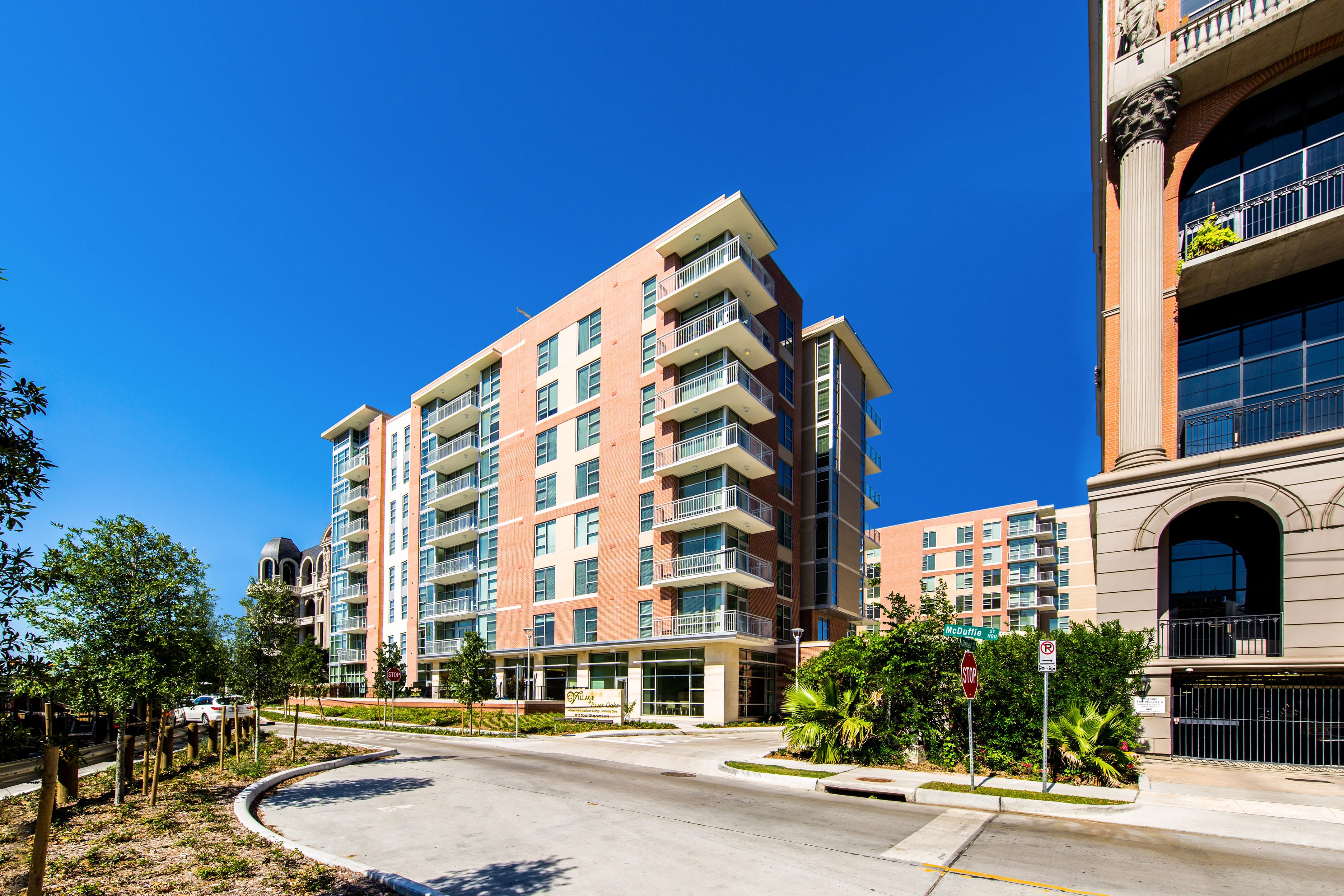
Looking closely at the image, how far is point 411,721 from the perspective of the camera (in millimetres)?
37031

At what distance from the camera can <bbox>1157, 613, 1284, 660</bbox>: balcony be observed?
19.2 metres

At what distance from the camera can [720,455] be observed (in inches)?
1457

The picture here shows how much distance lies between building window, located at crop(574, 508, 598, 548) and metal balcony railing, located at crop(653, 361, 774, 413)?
762 cm

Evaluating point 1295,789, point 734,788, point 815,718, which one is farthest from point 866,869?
point 1295,789

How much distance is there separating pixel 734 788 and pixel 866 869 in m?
→ 6.93

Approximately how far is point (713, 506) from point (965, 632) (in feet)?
71.4

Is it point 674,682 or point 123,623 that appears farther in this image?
point 674,682

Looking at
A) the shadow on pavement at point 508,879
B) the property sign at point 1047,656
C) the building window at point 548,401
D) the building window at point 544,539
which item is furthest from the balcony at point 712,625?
the shadow on pavement at point 508,879

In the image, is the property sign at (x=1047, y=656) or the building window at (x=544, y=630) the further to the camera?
the building window at (x=544, y=630)

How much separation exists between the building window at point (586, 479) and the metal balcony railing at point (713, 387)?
222 inches

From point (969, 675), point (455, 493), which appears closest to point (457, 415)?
point (455, 493)

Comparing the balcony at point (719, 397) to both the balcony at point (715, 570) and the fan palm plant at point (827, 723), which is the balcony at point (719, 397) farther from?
the fan palm plant at point (827, 723)

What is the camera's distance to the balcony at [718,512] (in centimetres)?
3659

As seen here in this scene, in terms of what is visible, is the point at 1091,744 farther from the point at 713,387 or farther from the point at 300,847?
the point at 713,387
